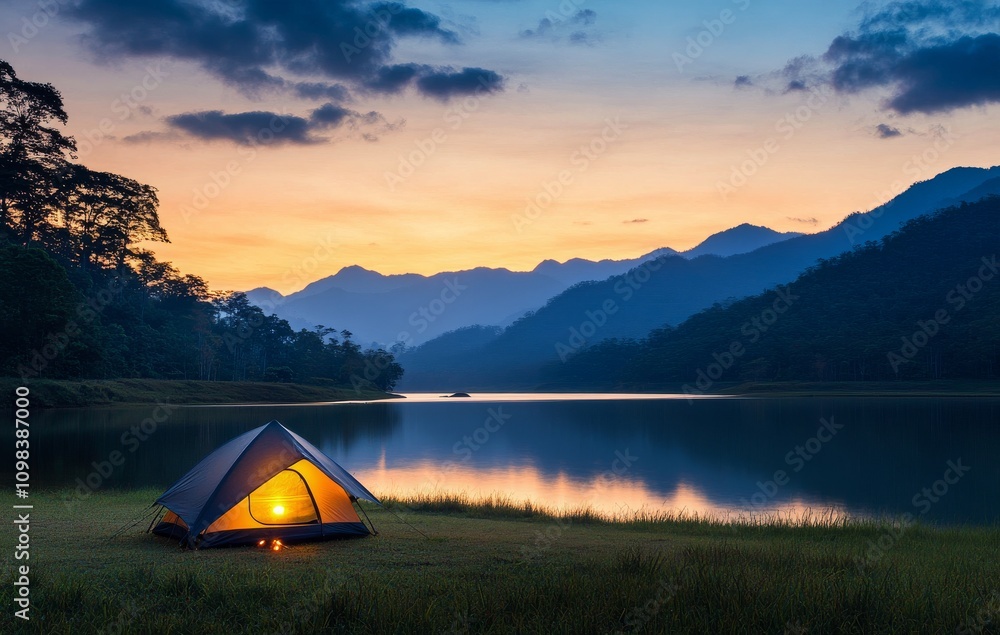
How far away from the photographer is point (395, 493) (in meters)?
26.9

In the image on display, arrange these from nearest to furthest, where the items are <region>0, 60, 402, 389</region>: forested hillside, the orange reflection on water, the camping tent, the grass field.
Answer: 1. the grass field
2. the camping tent
3. the orange reflection on water
4. <region>0, 60, 402, 389</region>: forested hillside

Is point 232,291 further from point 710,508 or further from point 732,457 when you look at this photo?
point 710,508

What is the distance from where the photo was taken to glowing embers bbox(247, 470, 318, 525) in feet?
44.6

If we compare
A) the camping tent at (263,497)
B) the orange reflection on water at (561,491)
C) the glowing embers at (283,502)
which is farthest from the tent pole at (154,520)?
the orange reflection on water at (561,491)

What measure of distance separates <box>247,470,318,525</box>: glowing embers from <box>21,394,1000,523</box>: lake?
504 inches

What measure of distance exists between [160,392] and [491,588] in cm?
7957

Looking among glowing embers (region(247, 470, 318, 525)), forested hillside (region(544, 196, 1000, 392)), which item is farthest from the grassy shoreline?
forested hillside (region(544, 196, 1000, 392))

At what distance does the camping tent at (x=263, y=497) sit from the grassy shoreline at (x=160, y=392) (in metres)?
53.5

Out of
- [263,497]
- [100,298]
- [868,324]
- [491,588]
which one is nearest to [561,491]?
[263,497]

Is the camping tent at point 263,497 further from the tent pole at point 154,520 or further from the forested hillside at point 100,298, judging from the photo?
the forested hillside at point 100,298

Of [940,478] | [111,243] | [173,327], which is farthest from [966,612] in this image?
[173,327]

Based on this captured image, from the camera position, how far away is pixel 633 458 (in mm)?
40094

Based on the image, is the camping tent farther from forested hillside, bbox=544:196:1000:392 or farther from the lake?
forested hillside, bbox=544:196:1000:392

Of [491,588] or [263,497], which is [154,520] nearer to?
[263,497]
